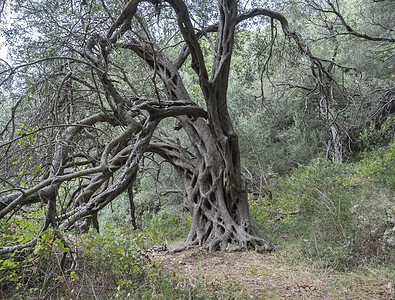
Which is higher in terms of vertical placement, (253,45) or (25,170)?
(253,45)

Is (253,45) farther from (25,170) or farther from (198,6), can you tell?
(25,170)

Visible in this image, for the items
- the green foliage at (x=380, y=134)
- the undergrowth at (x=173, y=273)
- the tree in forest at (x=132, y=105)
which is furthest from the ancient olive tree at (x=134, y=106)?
the green foliage at (x=380, y=134)

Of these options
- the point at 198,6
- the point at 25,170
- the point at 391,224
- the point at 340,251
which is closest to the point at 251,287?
the point at 340,251

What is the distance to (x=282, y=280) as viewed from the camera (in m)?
3.97

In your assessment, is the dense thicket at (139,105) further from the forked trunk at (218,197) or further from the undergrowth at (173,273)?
the undergrowth at (173,273)

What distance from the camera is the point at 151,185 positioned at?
12398 mm

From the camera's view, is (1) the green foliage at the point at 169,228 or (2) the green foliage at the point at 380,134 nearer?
(2) the green foliage at the point at 380,134

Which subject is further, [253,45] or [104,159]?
[253,45]

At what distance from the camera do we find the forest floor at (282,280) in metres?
3.36

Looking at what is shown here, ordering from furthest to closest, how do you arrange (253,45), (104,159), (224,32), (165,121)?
(165,121) → (253,45) → (224,32) → (104,159)

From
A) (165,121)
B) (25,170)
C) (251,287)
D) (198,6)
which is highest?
(198,6)

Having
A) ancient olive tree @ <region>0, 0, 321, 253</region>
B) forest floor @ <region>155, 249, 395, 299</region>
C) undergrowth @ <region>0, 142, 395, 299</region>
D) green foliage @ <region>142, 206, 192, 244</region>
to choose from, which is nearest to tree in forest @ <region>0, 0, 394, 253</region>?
ancient olive tree @ <region>0, 0, 321, 253</region>

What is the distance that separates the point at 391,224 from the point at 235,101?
8.45 m

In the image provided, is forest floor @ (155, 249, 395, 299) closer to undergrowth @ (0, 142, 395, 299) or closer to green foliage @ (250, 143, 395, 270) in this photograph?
undergrowth @ (0, 142, 395, 299)
